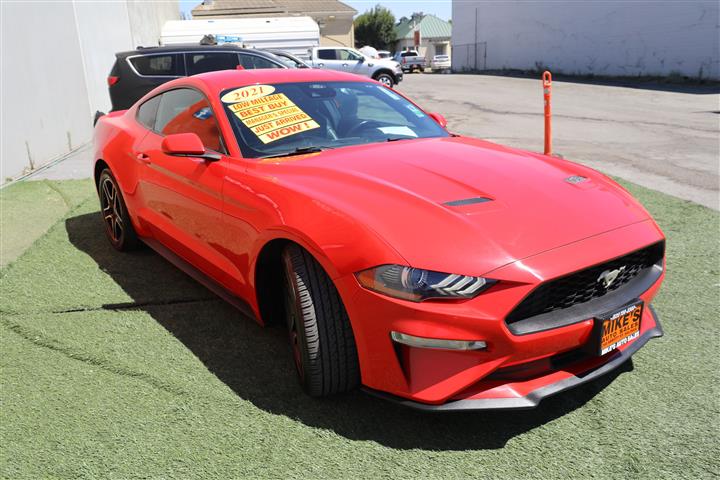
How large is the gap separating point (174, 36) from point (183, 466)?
2596 centimetres

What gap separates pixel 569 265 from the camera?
2.20 meters

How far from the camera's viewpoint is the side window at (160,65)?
34.3 feet

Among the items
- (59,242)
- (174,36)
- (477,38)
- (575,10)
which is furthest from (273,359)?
(477,38)

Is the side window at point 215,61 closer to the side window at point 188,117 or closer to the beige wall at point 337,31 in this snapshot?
the side window at point 188,117

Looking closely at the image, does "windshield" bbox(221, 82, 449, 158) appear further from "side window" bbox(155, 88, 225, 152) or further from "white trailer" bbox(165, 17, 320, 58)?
"white trailer" bbox(165, 17, 320, 58)

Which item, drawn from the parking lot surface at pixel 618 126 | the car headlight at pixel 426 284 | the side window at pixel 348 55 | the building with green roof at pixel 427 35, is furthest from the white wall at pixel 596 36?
the building with green roof at pixel 427 35

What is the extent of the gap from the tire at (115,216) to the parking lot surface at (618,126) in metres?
5.22

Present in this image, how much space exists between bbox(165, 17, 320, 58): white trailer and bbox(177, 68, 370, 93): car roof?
21.6 m

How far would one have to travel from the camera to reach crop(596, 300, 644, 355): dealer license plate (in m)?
2.27

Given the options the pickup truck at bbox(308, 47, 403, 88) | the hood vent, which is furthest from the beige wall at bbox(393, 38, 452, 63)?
the hood vent

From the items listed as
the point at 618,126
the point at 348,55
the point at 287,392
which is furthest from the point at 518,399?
the point at 348,55

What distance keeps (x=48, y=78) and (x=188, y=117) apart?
6996 millimetres

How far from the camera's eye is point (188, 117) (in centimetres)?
370

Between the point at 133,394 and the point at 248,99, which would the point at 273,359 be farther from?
the point at 248,99
